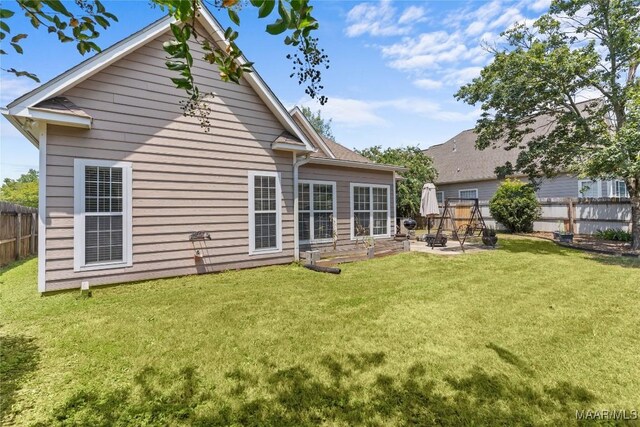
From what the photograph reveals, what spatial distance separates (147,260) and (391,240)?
27.6 feet

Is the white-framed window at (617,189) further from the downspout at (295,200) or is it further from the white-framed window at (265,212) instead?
the white-framed window at (265,212)

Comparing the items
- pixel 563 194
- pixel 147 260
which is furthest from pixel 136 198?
pixel 563 194

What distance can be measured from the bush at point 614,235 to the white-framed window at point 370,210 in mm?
9348

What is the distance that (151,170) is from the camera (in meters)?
6.46

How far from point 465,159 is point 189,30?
23.9 metres

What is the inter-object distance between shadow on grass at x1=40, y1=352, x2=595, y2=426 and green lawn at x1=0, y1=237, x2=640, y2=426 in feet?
0.05

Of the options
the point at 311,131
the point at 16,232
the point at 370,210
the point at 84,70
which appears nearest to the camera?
the point at 84,70

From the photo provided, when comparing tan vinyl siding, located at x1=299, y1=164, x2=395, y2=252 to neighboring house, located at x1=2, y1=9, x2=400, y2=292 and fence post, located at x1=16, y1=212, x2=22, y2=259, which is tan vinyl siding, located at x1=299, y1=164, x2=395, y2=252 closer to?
neighboring house, located at x1=2, y1=9, x2=400, y2=292

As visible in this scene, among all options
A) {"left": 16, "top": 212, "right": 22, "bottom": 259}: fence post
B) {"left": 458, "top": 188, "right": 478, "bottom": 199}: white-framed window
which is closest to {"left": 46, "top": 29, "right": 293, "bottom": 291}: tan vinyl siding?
{"left": 16, "top": 212, "right": 22, "bottom": 259}: fence post

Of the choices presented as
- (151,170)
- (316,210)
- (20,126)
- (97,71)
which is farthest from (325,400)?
(316,210)

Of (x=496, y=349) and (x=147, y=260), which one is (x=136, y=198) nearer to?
(x=147, y=260)

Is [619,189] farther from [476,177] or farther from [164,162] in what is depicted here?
→ [164,162]

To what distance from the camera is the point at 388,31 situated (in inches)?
334

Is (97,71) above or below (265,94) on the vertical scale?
below
